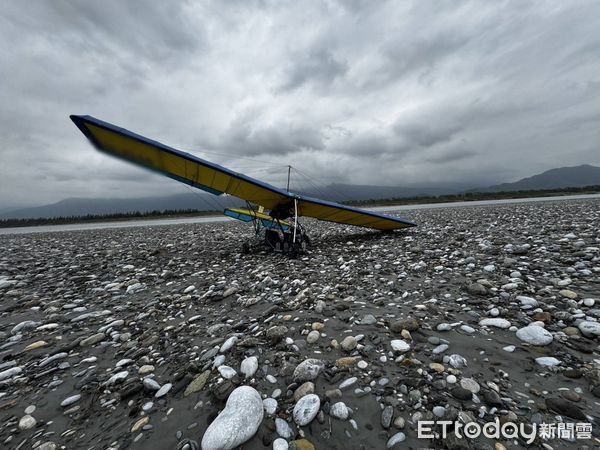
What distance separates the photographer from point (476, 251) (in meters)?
6.52

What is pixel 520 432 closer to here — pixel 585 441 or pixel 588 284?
pixel 585 441

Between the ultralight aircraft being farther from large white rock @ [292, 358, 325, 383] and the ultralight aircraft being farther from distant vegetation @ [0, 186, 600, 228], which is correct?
distant vegetation @ [0, 186, 600, 228]

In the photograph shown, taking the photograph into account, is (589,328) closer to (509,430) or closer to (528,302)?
(528,302)

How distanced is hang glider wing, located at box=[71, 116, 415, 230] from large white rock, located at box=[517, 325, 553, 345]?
21.0ft

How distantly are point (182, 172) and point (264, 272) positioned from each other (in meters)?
4.15

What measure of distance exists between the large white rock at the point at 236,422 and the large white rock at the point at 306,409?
306mm

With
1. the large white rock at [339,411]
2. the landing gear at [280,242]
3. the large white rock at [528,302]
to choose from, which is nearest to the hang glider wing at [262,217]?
the landing gear at [280,242]

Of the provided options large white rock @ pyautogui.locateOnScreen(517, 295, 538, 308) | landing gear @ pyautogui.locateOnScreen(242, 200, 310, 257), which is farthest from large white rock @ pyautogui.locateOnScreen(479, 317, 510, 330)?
landing gear @ pyautogui.locateOnScreen(242, 200, 310, 257)

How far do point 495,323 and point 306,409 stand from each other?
2.75 meters

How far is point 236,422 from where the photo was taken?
73.8 inches

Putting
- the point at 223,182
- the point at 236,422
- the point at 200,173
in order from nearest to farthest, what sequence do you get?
the point at 236,422 < the point at 200,173 < the point at 223,182

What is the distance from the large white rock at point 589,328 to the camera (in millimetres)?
2744

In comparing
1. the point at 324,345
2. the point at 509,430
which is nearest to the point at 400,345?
the point at 324,345

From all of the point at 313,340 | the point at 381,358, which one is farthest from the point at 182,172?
the point at 381,358
